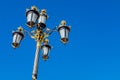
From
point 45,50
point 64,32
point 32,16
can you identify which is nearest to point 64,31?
point 64,32

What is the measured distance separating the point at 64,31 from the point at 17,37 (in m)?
1.85

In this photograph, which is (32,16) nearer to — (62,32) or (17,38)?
(17,38)

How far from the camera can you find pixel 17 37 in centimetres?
1424

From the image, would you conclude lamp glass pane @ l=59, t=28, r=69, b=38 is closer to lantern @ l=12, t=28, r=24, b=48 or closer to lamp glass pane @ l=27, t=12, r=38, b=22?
lamp glass pane @ l=27, t=12, r=38, b=22

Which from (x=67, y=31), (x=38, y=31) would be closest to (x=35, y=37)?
(x=38, y=31)

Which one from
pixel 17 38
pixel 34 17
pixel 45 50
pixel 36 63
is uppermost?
pixel 34 17

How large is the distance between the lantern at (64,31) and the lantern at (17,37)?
1.52 meters

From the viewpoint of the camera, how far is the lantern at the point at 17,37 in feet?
46.1

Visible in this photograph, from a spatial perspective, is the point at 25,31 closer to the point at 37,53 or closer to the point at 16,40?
the point at 16,40

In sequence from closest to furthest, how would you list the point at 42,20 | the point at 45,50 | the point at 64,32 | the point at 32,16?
the point at 32,16 → the point at 64,32 → the point at 42,20 → the point at 45,50

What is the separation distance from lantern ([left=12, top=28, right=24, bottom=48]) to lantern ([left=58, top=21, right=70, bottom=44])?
1.52 metres

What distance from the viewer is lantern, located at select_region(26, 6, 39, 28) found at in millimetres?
13646

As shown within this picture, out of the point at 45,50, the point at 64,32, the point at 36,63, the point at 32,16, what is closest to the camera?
the point at 36,63

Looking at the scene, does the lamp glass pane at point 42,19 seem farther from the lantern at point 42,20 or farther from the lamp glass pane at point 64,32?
the lamp glass pane at point 64,32
